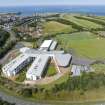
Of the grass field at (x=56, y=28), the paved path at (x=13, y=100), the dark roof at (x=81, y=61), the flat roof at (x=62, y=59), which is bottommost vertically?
the paved path at (x=13, y=100)

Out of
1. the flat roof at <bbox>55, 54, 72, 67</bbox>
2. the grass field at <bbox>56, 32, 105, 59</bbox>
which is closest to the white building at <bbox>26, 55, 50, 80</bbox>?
the flat roof at <bbox>55, 54, 72, 67</bbox>

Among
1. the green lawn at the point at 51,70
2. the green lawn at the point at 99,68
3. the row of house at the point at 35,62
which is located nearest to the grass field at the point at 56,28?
the row of house at the point at 35,62

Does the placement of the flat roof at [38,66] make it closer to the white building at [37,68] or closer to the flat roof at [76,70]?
the white building at [37,68]

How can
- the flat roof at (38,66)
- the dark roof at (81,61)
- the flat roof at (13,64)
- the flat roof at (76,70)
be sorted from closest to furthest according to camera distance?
the flat roof at (38,66) → the flat roof at (76,70) → the flat roof at (13,64) → the dark roof at (81,61)

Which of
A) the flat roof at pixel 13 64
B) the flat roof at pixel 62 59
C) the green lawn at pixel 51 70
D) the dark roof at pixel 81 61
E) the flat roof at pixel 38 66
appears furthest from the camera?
the dark roof at pixel 81 61

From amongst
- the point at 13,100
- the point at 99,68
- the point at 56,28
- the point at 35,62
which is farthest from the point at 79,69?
the point at 56,28

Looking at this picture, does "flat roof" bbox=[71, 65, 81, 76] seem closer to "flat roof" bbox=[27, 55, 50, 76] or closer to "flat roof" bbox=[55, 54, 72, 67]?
"flat roof" bbox=[55, 54, 72, 67]

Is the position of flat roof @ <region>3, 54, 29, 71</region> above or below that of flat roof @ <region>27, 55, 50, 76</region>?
below

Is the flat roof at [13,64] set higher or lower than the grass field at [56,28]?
higher
